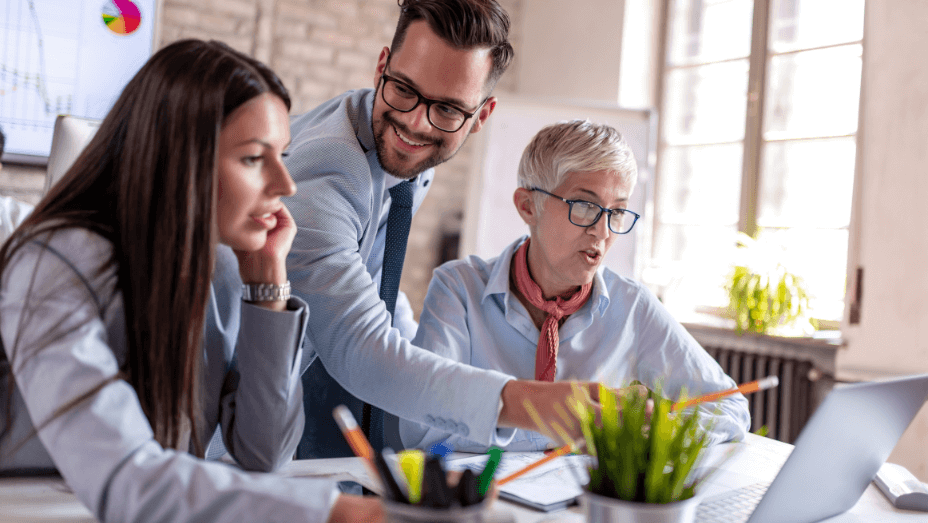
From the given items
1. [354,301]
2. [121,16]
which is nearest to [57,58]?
[121,16]

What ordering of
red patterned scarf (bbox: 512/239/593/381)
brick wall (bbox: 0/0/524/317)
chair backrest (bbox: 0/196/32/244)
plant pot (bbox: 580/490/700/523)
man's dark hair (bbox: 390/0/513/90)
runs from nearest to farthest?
1. plant pot (bbox: 580/490/700/523)
2. man's dark hair (bbox: 390/0/513/90)
3. red patterned scarf (bbox: 512/239/593/381)
4. chair backrest (bbox: 0/196/32/244)
5. brick wall (bbox: 0/0/524/317)

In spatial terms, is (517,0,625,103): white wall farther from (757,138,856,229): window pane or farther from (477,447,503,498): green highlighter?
(477,447,503,498): green highlighter

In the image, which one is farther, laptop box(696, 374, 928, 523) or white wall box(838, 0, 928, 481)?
white wall box(838, 0, 928, 481)

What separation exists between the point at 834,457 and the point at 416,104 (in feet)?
3.23

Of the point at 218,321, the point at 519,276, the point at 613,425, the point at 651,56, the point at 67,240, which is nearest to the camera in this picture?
the point at 613,425

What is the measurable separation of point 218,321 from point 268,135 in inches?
13.3

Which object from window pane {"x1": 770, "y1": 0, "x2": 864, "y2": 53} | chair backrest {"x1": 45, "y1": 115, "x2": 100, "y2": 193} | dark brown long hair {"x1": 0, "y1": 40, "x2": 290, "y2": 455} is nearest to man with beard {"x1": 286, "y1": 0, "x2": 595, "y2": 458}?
dark brown long hair {"x1": 0, "y1": 40, "x2": 290, "y2": 455}

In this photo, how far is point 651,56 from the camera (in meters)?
4.27

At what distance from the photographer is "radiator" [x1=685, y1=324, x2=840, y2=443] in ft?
10.6

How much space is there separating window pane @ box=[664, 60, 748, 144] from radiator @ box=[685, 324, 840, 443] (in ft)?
3.78

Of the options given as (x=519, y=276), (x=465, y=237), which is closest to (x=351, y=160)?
(x=519, y=276)

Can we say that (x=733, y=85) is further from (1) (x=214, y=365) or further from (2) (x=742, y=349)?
(1) (x=214, y=365)

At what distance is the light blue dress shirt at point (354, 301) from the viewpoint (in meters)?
1.15

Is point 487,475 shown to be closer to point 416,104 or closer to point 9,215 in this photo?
point 416,104
